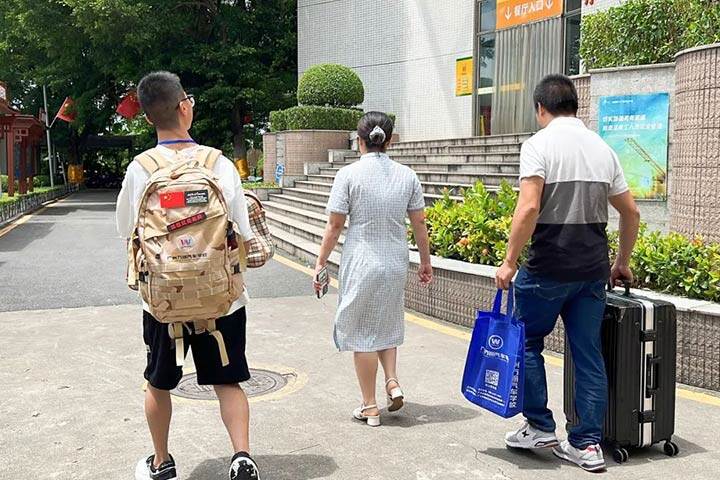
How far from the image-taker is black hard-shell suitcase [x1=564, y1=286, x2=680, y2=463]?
12.1 ft

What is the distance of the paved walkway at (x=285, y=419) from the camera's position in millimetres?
3701

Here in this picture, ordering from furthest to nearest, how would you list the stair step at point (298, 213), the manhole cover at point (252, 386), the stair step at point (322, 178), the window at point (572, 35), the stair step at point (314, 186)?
the stair step at point (322, 178) → the window at point (572, 35) → the stair step at point (314, 186) → the stair step at point (298, 213) → the manhole cover at point (252, 386)

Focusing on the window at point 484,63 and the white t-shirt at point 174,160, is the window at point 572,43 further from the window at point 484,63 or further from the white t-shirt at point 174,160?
the white t-shirt at point 174,160

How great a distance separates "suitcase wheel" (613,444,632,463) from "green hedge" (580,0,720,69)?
5395mm

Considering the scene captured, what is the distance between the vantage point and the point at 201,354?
3307 mm

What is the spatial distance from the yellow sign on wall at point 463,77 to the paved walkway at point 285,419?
42.8 ft

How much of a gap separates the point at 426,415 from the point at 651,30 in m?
6.41

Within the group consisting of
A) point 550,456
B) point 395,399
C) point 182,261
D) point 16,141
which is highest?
point 16,141

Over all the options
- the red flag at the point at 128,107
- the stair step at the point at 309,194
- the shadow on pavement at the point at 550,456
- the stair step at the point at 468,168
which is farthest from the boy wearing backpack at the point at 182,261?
the red flag at the point at 128,107

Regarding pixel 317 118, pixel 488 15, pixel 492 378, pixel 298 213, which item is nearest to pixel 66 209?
pixel 317 118

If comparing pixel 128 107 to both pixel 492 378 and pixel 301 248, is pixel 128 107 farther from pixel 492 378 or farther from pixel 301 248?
pixel 492 378

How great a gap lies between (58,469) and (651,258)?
407cm

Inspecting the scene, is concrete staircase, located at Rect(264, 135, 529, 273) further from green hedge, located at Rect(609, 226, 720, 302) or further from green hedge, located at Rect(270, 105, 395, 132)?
green hedge, located at Rect(609, 226, 720, 302)

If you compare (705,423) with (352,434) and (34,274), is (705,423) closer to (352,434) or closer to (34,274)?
(352,434)
